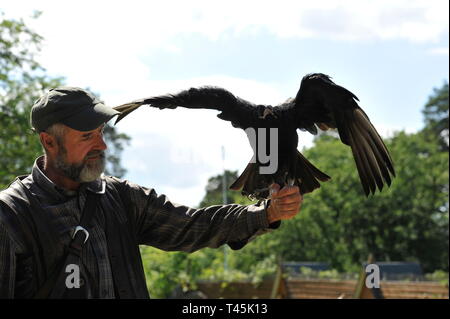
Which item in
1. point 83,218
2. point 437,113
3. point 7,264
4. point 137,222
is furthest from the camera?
point 437,113

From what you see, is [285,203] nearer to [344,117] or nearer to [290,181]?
[290,181]

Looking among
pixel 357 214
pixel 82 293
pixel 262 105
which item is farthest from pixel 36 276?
pixel 357 214

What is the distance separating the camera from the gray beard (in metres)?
3.27

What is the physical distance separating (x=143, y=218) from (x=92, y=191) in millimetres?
398

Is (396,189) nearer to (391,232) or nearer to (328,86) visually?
(391,232)

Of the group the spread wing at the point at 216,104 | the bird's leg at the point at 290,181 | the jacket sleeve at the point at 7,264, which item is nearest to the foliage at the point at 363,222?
the spread wing at the point at 216,104

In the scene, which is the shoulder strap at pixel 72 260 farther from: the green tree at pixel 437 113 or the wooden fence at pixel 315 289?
the green tree at pixel 437 113

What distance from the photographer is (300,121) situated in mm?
4414

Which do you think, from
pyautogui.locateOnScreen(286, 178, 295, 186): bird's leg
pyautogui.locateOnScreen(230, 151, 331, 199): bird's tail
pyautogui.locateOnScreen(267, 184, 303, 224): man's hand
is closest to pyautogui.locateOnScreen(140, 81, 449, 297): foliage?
pyautogui.locateOnScreen(230, 151, 331, 199): bird's tail

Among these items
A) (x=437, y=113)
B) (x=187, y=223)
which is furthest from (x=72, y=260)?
(x=437, y=113)

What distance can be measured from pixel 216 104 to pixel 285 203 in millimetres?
1138
